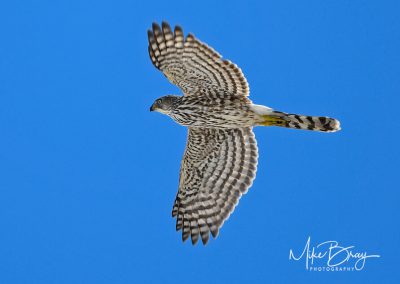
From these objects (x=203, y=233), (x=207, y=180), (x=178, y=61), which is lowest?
(x=203, y=233)

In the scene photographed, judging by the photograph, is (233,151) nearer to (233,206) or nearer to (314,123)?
(233,206)

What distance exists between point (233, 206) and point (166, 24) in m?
3.40

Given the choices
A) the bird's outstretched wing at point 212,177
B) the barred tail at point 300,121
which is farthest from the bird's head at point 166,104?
the barred tail at point 300,121

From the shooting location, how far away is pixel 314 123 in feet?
40.2

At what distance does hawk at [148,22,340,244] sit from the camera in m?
12.1

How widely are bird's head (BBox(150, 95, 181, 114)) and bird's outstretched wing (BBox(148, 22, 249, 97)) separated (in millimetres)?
289

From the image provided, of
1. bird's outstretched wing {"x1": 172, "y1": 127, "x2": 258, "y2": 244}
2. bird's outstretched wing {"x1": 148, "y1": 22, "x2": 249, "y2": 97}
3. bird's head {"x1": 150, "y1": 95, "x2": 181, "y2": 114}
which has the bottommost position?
bird's outstretched wing {"x1": 172, "y1": 127, "x2": 258, "y2": 244}

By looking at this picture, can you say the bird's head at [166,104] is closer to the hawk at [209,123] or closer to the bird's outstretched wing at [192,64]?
the hawk at [209,123]

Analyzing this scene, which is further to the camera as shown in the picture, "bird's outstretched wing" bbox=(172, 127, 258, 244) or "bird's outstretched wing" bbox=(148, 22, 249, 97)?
"bird's outstretched wing" bbox=(172, 127, 258, 244)

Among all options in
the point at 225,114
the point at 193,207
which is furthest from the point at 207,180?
the point at 225,114

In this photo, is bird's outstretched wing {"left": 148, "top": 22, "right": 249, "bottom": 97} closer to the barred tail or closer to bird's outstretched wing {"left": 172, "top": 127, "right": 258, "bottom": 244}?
the barred tail

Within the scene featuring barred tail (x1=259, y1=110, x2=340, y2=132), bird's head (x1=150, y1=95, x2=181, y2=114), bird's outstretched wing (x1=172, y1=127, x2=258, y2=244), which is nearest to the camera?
barred tail (x1=259, y1=110, x2=340, y2=132)

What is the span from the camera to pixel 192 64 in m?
12.1

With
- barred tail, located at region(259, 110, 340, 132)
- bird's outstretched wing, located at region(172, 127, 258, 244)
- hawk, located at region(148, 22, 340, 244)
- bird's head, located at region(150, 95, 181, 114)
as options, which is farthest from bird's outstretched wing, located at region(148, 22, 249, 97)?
bird's outstretched wing, located at region(172, 127, 258, 244)
